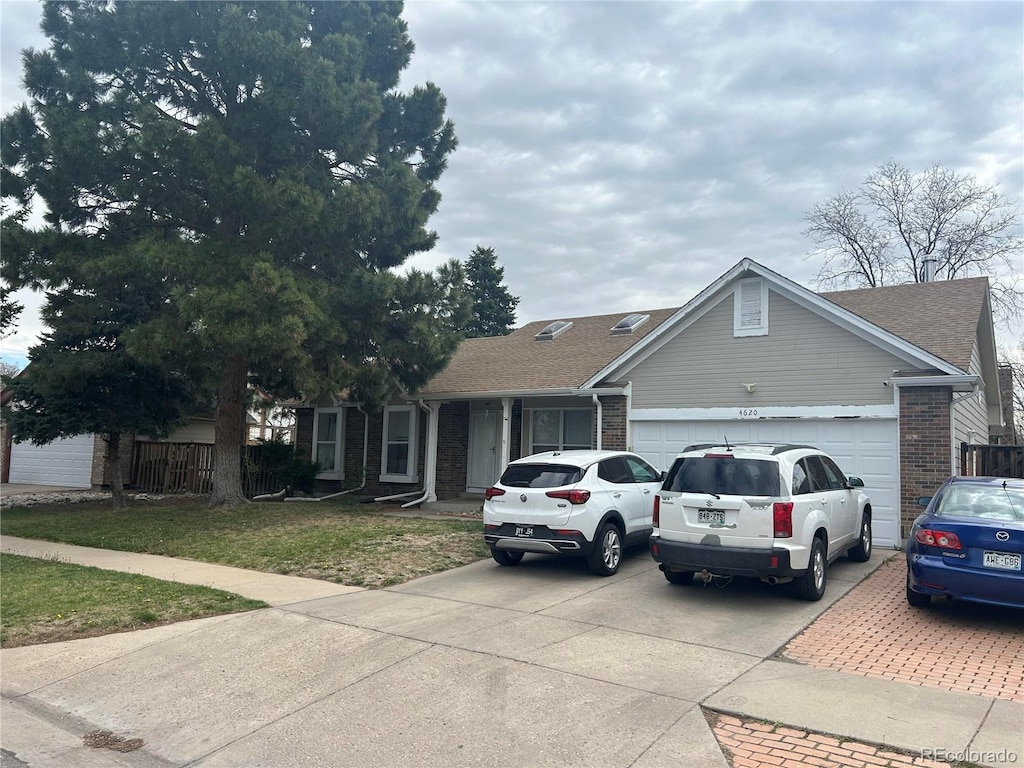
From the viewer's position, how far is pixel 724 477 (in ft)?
27.7

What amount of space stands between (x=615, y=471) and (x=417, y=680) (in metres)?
5.25

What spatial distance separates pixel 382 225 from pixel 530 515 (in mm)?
8978

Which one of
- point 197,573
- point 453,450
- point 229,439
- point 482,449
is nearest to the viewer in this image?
point 197,573

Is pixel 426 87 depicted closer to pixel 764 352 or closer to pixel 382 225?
pixel 382 225

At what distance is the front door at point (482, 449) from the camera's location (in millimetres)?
18734

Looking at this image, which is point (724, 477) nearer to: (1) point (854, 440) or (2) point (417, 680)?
(2) point (417, 680)

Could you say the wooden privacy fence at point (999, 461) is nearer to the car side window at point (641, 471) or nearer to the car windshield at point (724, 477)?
the car side window at point (641, 471)

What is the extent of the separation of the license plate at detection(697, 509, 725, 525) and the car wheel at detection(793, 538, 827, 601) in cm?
102

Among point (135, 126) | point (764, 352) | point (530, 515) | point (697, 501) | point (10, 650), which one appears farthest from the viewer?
point (135, 126)

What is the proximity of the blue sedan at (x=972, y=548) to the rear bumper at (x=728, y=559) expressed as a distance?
1229mm

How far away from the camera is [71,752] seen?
5047mm

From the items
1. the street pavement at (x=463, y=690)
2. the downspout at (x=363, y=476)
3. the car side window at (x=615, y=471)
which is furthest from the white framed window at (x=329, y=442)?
the street pavement at (x=463, y=690)

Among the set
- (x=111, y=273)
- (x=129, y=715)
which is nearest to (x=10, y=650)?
(x=129, y=715)

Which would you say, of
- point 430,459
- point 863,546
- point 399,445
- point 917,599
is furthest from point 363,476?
point 917,599
